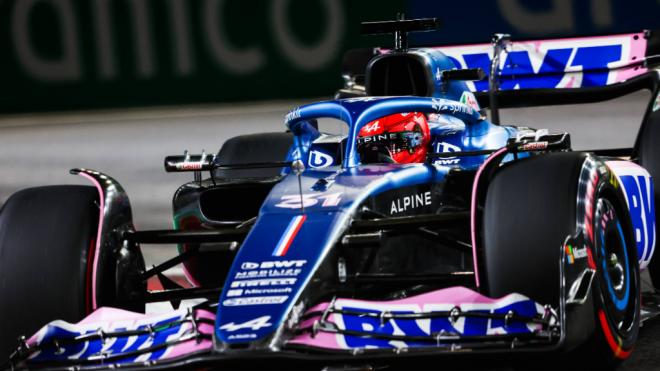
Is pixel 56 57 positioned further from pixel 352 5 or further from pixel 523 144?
pixel 523 144

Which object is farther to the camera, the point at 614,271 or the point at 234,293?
the point at 614,271

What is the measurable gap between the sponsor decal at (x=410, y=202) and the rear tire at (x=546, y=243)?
2.16 feet

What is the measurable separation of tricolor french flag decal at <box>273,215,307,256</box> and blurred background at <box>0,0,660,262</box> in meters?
9.06

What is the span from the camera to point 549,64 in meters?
7.87

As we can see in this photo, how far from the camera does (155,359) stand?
4.06 meters

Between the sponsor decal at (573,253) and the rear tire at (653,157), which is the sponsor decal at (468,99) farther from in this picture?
the sponsor decal at (573,253)

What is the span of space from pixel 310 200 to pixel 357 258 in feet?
1.06

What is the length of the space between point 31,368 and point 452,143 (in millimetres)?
2658

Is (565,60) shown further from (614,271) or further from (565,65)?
(614,271)

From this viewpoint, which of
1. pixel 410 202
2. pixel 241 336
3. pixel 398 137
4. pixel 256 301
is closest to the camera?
pixel 241 336

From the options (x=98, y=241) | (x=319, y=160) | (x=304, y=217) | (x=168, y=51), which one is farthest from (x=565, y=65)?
(x=168, y=51)

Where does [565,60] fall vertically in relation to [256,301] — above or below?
above

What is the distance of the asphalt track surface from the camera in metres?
11.2

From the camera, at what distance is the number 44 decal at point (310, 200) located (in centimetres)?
469
